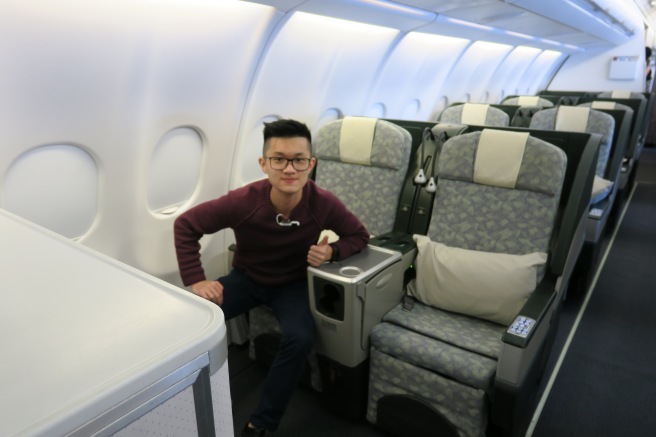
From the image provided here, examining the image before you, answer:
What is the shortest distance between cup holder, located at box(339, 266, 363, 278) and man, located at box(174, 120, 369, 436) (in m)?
0.11

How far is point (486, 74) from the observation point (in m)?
7.58

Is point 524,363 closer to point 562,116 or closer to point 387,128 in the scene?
point 387,128

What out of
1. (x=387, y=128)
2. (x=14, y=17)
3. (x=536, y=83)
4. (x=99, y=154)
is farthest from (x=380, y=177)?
(x=536, y=83)

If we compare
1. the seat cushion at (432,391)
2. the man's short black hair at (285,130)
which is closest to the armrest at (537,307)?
the seat cushion at (432,391)

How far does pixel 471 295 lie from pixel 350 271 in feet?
2.18

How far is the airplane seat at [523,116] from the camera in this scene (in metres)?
5.06

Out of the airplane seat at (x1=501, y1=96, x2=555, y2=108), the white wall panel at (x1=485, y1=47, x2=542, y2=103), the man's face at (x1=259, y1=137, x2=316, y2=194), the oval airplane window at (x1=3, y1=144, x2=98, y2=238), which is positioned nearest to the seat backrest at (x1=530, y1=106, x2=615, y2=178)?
the airplane seat at (x1=501, y1=96, x2=555, y2=108)

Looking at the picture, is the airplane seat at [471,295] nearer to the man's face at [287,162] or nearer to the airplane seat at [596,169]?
the man's face at [287,162]

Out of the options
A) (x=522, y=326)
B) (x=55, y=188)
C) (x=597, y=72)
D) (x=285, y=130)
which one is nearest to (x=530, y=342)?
(x=522, y=326)

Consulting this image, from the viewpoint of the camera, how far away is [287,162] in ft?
6.79

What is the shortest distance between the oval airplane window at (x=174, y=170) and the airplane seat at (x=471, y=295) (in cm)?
146

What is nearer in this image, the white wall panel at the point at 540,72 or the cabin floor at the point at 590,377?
the cabin floor at the point at 590,377

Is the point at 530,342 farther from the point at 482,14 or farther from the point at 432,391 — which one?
the point at 482,14

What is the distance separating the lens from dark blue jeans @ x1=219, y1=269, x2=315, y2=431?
6.68 ft
